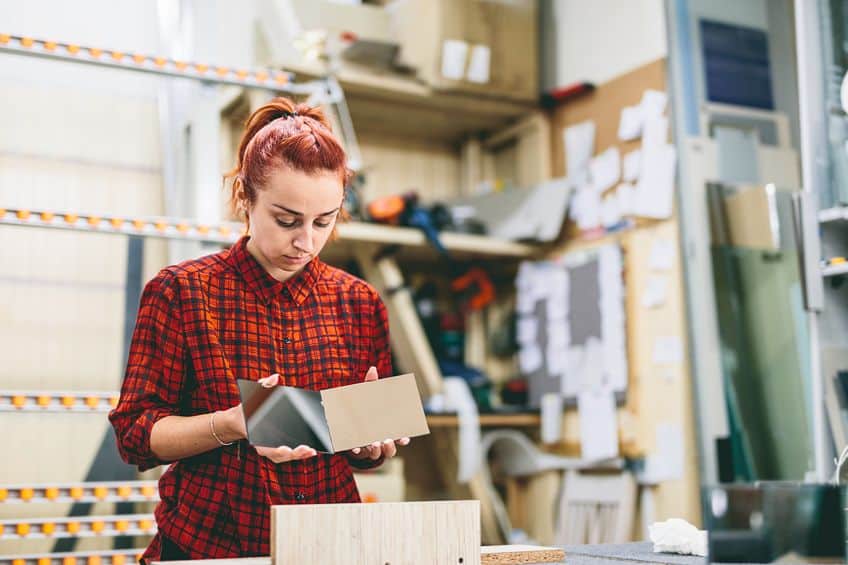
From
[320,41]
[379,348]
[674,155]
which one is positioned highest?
[320,41]

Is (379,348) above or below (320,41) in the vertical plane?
below

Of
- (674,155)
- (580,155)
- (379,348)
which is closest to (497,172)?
(580,155)

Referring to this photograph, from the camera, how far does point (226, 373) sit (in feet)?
4.50

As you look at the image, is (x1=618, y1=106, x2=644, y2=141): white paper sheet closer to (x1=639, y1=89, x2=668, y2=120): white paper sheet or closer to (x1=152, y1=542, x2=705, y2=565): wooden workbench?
(x1=639, y1=89, x2=668, y2=120): white paper sheet

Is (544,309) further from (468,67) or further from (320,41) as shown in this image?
(320,41)

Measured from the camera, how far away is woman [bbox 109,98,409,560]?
131 cm

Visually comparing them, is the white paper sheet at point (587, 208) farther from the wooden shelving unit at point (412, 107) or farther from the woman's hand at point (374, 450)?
the woman's hand at point (374, 450)

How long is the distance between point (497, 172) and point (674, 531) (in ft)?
11.0

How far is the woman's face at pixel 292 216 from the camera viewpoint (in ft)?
4.46

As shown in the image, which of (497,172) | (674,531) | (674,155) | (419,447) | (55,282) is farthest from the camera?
(497,172)

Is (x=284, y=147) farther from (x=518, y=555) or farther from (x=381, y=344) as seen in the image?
(x=518, y=555)

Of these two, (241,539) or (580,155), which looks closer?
(241,539)

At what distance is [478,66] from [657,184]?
3.10 feet

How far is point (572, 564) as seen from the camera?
1.30 m
